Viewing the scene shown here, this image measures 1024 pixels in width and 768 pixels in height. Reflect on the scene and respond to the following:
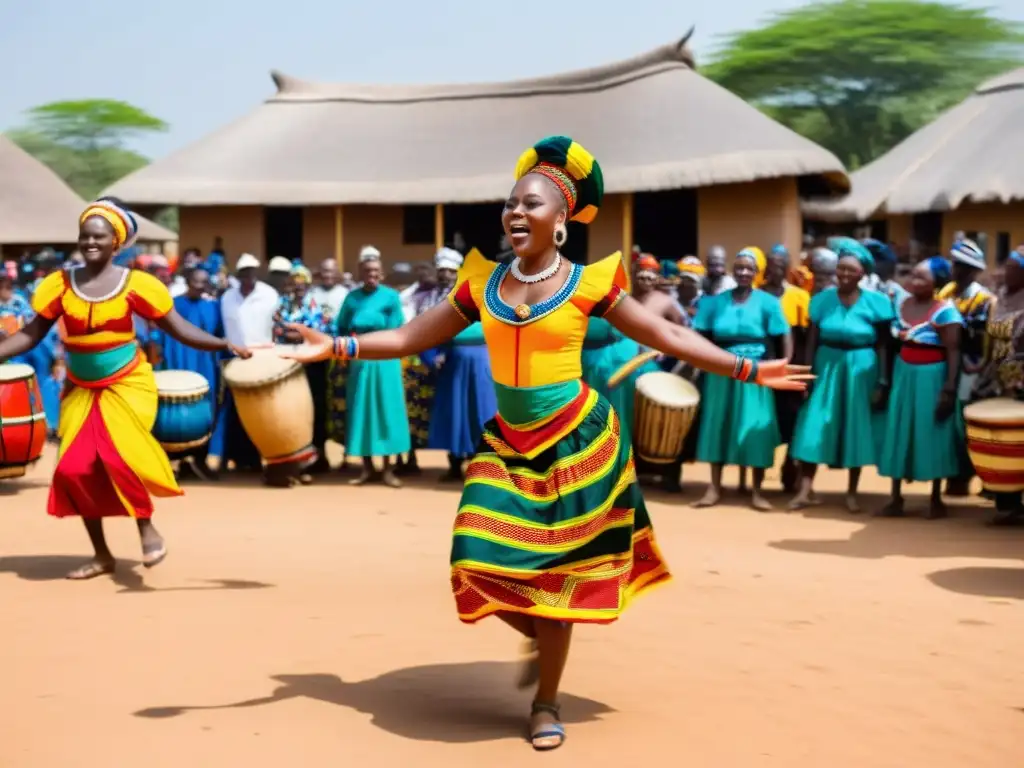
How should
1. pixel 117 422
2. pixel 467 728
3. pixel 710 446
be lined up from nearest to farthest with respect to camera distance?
pixel 467 728, pixel 117 422, pixel 710 446

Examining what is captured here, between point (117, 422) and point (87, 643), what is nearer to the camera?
point (87, 643)

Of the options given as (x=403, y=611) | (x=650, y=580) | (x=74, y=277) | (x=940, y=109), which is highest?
(x=940, y=109)

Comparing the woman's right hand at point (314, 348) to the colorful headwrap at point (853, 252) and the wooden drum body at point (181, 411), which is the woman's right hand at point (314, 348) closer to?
the wooden drum body at point (181, 411)

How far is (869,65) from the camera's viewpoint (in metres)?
41.9

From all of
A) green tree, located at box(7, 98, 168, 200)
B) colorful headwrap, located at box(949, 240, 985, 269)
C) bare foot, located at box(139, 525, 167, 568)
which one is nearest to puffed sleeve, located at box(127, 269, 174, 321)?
bare foot, located at box(139, 525, 167, 568)

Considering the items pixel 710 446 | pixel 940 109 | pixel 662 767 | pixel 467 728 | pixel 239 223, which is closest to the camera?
pixel 662 767

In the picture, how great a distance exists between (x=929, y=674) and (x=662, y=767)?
1698mm

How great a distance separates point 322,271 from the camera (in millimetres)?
12586

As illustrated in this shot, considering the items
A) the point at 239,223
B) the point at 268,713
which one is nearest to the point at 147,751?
the point at 268,713

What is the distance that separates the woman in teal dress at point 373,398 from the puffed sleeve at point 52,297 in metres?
3.82

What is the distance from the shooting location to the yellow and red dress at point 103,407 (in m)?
7.51

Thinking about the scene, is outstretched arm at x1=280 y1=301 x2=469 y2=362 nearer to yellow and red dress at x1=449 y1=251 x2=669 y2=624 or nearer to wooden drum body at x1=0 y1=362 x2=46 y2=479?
yellow and red dress at x1=449 y1=251 x2=669 y2=624

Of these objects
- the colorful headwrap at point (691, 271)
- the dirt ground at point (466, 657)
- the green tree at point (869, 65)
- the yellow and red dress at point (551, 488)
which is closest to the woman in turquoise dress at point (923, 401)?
the dirt ground at point (466, 657)

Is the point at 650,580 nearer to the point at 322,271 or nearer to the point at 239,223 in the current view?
the point at 322,271
